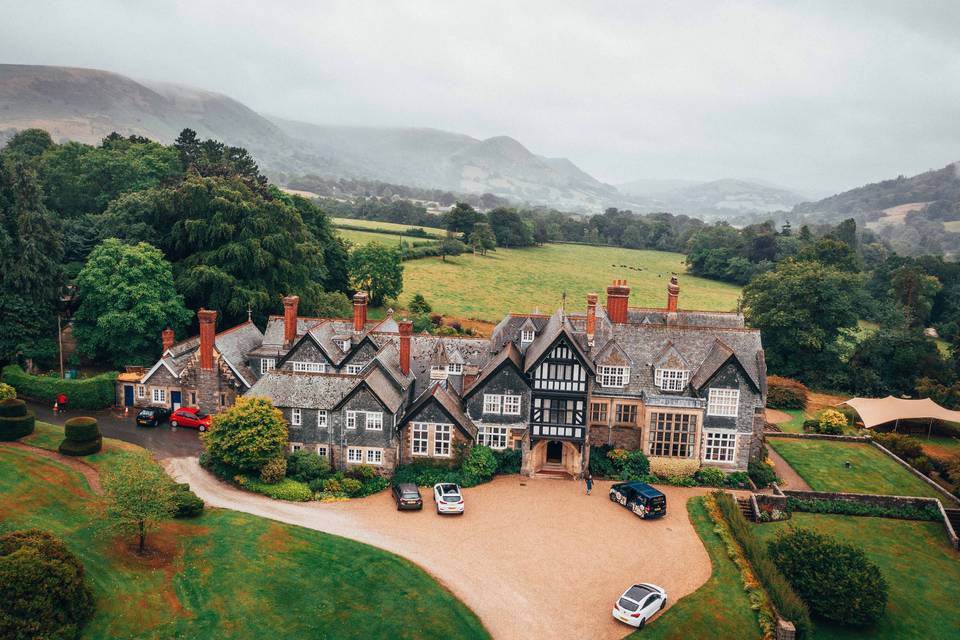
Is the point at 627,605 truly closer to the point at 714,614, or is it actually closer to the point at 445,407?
the point at 714,614

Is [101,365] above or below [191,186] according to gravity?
below

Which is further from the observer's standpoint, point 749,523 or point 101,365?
point 101,365

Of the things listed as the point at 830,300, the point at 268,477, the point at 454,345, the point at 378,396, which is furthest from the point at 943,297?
the point at 268,477

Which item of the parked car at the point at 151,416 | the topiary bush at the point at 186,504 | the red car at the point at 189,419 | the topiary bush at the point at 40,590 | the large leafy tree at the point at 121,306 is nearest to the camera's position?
the topiary bush at the point at 40,590

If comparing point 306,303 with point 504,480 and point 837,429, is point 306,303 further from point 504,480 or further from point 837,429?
point 837,429

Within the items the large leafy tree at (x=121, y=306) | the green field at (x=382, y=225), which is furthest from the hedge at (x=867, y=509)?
the green field at (x=382, y=225)

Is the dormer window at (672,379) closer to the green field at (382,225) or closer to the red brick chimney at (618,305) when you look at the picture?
the red brick chimney at (618,305)
